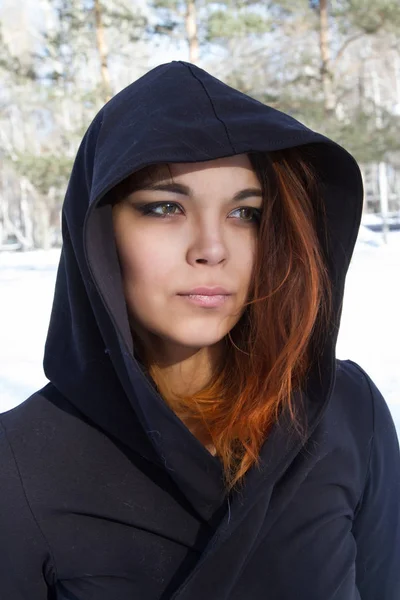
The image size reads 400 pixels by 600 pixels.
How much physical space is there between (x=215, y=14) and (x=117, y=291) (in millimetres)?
13036

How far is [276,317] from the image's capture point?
54.8 inches

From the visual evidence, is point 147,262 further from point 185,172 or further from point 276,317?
point 276,317

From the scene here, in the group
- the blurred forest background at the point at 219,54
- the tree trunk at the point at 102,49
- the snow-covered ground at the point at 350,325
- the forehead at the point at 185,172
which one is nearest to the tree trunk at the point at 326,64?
the blurred forest background at the point at 219,54

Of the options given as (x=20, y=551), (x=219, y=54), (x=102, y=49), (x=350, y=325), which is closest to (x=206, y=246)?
(x=20, y=551)

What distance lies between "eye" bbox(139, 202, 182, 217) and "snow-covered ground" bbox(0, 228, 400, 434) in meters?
2.41

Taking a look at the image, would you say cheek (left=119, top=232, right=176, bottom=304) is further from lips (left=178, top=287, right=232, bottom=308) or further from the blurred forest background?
the blurred forest background

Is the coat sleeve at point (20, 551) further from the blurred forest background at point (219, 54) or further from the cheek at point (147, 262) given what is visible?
the blurred forest background at point (219, 54)

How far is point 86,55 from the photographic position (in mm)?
16438

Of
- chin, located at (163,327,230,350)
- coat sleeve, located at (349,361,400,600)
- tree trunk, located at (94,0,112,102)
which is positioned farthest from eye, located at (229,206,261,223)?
tree trunk, located at (94,0,112,102)

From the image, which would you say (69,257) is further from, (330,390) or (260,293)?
(330,390)

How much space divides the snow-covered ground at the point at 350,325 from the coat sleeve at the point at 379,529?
1909mm

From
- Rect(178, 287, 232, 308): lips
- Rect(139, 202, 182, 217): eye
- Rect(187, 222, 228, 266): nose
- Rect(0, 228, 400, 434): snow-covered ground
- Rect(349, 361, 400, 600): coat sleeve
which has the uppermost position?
Rect(139, 202, 182, 217): eye

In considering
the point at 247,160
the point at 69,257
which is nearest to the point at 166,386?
the point at 69,257

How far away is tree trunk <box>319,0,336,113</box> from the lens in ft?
45.2
